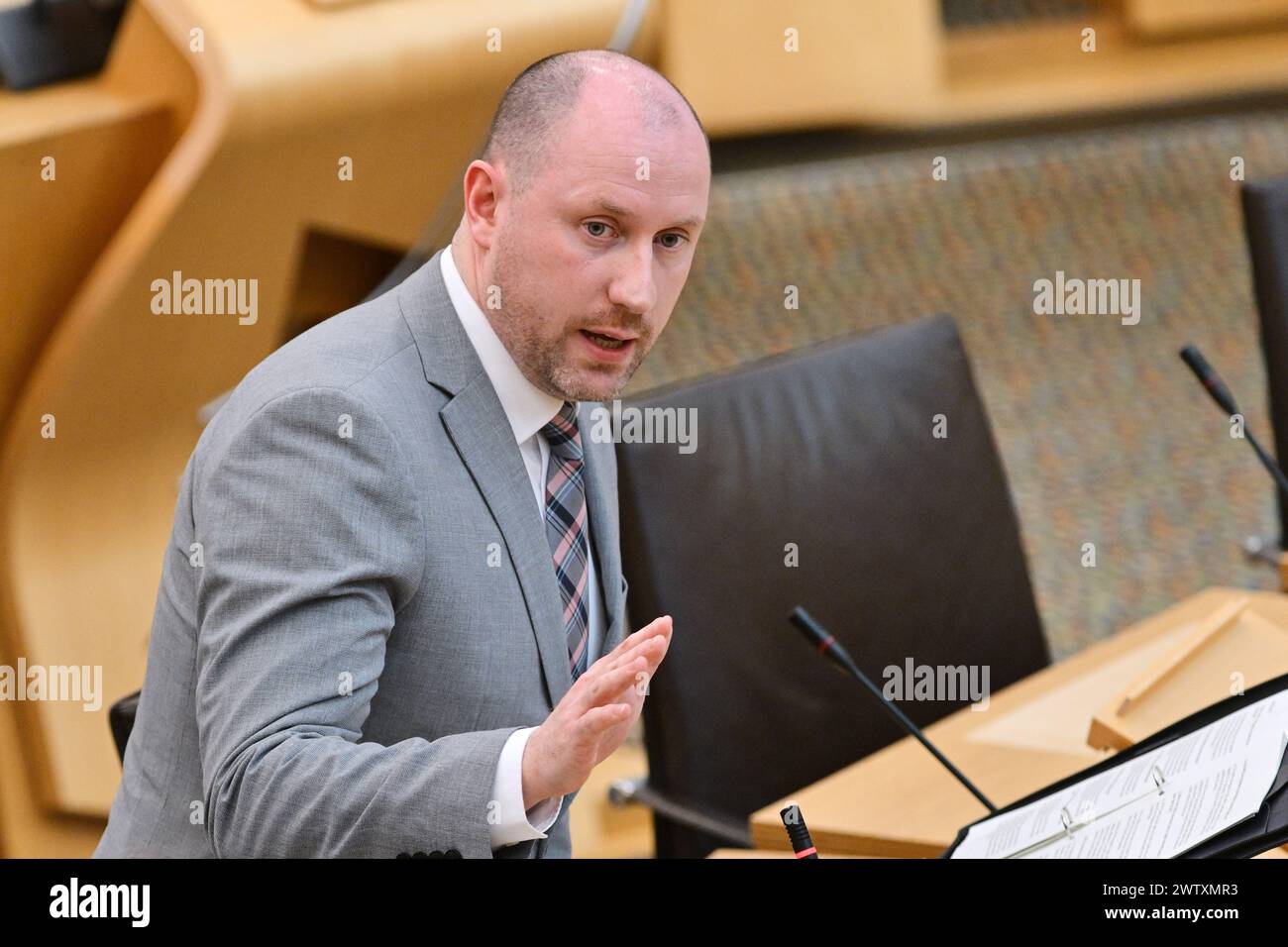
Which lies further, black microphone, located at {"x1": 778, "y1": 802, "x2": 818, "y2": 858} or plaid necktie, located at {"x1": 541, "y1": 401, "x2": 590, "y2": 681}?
plaid necktie, located at {"x1": 541, "y1": 401, "x2": 590, "y2": 681}

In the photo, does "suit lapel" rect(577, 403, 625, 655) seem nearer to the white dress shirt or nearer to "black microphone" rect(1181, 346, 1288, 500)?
the white dress shirt

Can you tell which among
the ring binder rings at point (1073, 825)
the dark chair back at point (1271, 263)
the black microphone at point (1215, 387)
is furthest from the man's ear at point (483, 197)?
the dark chair back at point (1271, 263)

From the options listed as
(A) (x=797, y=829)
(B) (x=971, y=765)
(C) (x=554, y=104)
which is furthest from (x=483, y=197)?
(B) (x=971, y=765)

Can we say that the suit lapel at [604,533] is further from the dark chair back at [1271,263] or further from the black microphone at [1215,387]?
the dark chair back at [1271,263]

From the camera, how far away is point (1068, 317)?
4.60 m

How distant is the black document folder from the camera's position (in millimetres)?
971

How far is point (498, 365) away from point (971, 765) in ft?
2.28

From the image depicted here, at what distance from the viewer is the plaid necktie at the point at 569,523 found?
121 cm

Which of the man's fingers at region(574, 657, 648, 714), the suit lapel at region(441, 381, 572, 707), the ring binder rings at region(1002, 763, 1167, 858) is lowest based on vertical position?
the ring binder rings at region(1002, 763, 1167, 858)

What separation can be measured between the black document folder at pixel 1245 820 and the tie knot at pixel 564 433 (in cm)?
40

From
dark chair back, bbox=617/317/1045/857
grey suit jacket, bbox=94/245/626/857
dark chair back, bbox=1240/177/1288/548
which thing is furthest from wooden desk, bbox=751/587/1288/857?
dark chair back, bbox=1240/177/1288/548

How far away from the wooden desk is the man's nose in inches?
24.0
